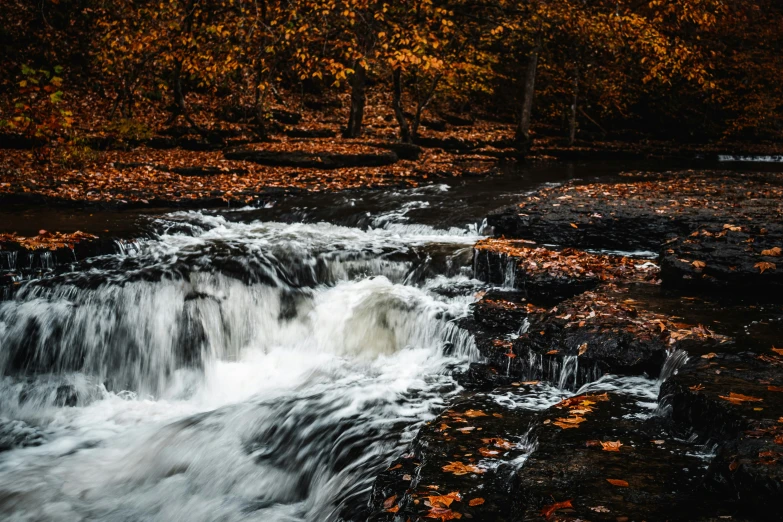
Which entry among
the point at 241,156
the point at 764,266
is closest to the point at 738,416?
the point at 764,266

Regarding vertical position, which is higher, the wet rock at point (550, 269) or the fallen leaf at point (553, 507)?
the wet rock at point (550, 269)

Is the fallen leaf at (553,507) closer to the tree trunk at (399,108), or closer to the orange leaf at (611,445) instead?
the orange leaf at (611,445)

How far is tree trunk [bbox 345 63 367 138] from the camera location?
17578 mm

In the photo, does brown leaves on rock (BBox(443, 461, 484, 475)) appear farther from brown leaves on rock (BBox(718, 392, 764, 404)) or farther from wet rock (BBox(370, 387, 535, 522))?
brown leaves on rock (BBox(718, 392, 764, 404))

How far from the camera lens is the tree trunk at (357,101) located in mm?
17578

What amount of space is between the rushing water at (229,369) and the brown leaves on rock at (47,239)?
51 cm

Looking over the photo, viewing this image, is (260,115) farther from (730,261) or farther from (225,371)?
(730,261)

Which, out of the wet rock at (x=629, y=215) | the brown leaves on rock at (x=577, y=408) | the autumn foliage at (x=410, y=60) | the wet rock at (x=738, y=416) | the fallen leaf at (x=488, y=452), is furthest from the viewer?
the autumn foliage at (x=410, y=60)

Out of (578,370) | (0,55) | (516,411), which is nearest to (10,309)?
(516,411)

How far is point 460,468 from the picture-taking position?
3.68m

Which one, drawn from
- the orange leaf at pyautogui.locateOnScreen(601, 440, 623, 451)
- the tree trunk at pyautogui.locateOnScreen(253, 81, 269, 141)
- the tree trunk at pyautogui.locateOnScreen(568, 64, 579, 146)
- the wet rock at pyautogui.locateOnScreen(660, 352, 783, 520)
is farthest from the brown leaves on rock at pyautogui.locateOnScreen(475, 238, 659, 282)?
the tree trunk at pyautogui.locateOnScreen(568, 64, 579, 146)

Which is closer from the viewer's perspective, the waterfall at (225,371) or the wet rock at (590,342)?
the waterfall at (225,371)

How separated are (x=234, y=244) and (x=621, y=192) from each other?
7612 mm

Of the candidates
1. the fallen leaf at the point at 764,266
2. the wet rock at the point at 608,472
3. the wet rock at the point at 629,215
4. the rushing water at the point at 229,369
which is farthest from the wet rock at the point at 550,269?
the wet rock at the point at 608,472
